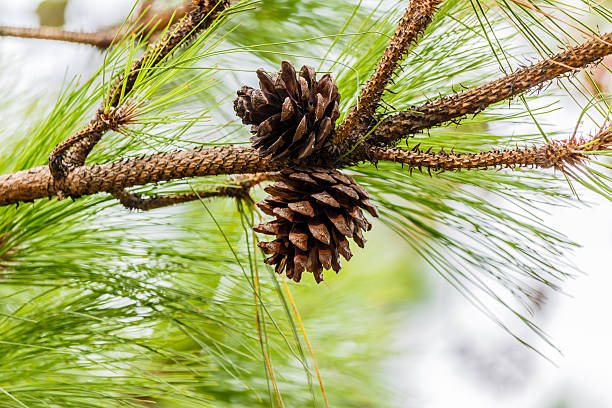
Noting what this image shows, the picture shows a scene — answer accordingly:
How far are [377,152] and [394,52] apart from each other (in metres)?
0.06

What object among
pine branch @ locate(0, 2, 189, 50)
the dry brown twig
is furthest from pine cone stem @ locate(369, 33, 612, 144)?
pine branch @ locate(0, 2, 189, 50)

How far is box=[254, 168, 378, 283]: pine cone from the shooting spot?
1.07 ft

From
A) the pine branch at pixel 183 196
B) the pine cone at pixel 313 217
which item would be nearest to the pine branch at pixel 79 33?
the pine branch at pixel 183 196

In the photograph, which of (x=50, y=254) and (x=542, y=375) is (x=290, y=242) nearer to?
(x=50, y=254)

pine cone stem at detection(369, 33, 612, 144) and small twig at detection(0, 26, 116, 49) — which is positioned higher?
small twig at detection(0, 26, 116, 49)

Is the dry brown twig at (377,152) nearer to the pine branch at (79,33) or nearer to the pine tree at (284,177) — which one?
the pine tree at (284,177)

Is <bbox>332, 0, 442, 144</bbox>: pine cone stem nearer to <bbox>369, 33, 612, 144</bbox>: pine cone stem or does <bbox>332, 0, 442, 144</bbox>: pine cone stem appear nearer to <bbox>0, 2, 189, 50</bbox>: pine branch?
<bbox>369, 33, 612, 144</bbox>: pine cone stem

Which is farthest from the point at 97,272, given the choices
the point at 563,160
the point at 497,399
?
the point at 497,399

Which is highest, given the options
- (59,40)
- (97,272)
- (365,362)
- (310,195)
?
(59,40)

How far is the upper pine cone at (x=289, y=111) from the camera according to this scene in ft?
1.04

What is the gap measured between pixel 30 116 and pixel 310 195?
2.00 ft

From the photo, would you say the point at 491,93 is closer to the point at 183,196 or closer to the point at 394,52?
the point at 394,52

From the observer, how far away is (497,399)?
180cm

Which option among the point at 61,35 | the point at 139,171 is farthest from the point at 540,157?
the point at 61,35
